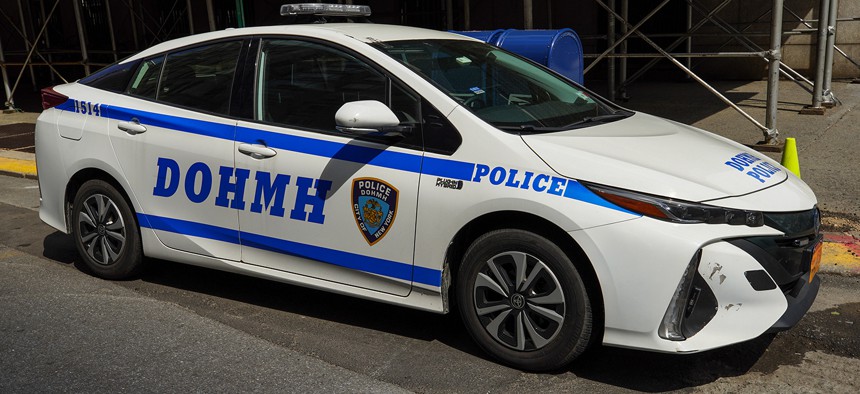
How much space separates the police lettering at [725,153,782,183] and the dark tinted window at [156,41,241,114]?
2695 millimetres

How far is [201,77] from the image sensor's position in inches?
199

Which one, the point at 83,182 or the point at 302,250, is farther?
the point at 83,182

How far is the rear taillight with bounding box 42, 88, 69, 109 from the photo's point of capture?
218 inches

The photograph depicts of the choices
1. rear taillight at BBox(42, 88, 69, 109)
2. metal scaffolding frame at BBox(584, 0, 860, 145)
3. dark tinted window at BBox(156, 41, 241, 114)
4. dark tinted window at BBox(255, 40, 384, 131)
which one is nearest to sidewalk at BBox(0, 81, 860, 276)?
metal scaffolding frame at BBox(584, 0, 860, 145)

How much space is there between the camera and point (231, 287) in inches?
215

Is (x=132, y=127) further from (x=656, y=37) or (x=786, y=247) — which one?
(x=656, y=37)

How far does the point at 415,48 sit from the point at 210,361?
1.94 meters

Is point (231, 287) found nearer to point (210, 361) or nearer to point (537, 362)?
point (210, 361)

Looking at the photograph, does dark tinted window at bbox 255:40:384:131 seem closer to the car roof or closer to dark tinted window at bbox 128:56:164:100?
the car roof

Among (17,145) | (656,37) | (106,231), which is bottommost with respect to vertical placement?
(17,145)

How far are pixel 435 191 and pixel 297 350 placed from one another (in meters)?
1.10

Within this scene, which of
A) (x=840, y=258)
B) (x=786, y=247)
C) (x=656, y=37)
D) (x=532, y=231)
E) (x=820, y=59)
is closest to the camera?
(x=786, y=247)

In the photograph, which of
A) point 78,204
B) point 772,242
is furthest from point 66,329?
point 772,242

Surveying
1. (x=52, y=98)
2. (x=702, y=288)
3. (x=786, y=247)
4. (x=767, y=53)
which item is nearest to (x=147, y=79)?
(x=52, y=98)
